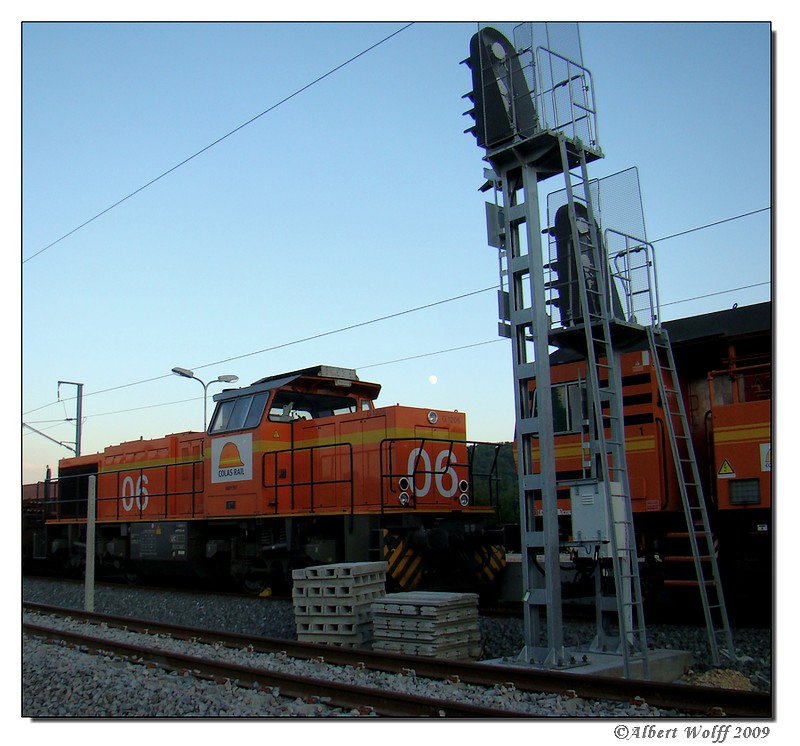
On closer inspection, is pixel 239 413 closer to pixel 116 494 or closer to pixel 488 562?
pixel 488 562

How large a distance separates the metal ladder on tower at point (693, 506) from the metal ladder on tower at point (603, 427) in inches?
19.9

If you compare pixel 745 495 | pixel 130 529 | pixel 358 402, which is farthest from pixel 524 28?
pixel 130 529

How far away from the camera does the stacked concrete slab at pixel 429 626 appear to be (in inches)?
322

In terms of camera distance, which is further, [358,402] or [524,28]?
[358,402]

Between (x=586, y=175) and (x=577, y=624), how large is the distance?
5207mm

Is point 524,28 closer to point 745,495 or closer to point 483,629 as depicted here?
point 745,495

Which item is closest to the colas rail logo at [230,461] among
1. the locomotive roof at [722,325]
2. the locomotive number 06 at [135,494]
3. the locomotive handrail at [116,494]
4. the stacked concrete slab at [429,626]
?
the locomotive handrail at [116,494]

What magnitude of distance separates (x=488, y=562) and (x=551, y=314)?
5.22 metres

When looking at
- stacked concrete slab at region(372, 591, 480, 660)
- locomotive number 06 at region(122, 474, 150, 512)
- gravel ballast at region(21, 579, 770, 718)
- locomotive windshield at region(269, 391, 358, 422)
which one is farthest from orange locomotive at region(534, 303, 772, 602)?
locomotive number 06 at region(122, 474, 150, 512)

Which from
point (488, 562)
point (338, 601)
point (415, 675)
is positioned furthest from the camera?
point (488, 562)

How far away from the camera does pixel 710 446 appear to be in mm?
9875

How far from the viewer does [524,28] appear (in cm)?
791

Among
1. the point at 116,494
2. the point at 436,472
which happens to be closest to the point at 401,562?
the point at 436,472

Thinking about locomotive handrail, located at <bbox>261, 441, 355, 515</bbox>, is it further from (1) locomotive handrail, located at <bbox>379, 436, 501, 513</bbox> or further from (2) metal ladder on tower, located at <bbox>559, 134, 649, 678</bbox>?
(2) metal ladder on tower, located at <bbox>559, 134, 649, 678</bbox>
